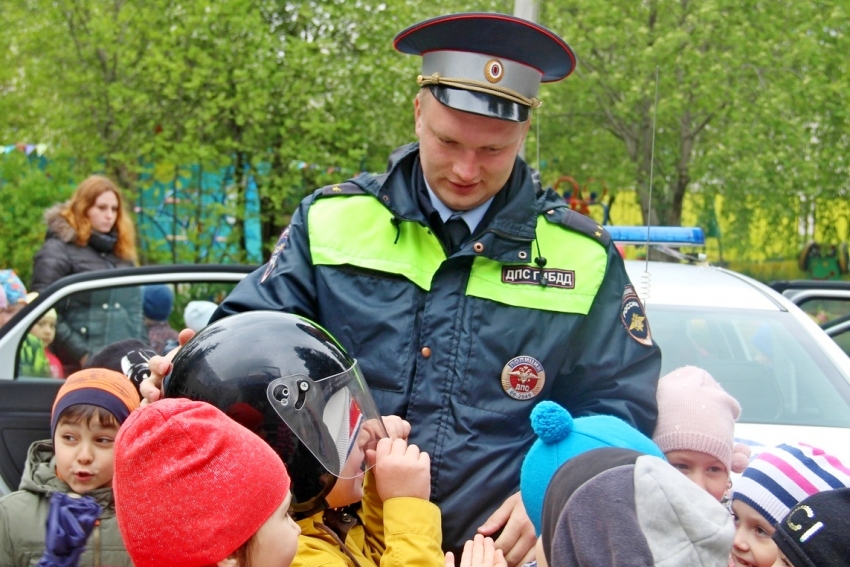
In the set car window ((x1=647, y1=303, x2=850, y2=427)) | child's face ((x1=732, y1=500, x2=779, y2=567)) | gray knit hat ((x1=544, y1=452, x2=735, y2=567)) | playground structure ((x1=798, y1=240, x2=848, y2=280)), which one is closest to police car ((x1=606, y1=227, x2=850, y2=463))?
car window ((x1=647, y1=303, x2=850, y2=427))

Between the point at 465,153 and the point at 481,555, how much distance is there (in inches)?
37.7

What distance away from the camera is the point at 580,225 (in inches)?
98.0

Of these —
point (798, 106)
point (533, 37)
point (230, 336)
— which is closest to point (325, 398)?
point (230, 336)

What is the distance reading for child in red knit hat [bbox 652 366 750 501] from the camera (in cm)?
253

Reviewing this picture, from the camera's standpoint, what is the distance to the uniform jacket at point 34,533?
113 inches

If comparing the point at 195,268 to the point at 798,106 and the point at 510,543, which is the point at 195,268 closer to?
the point at 510,543

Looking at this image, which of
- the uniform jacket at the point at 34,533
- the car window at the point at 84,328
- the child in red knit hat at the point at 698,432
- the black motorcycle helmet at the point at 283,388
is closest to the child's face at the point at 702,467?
the child in red knit hat at the point at 698,432

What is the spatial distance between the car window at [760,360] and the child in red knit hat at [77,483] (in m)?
2.21

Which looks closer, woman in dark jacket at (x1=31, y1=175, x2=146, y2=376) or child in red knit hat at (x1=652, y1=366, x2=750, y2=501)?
child in red knit hat at (x1=652, y1=366, x2=750, y2=501)

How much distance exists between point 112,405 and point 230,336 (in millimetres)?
1053

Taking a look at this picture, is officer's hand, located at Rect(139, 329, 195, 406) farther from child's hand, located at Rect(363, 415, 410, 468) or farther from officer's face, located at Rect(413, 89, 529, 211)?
officer's face, located at Rect(413, 89, 529, 211)

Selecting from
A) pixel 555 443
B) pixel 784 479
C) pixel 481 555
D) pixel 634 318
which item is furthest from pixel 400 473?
pixel 784 479

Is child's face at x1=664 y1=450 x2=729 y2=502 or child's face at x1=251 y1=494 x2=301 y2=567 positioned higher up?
child's face at x1=251 y1=494 x2=301 y2=567

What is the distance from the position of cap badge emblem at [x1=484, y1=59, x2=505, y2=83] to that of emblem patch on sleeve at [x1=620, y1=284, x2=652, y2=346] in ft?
1.97
